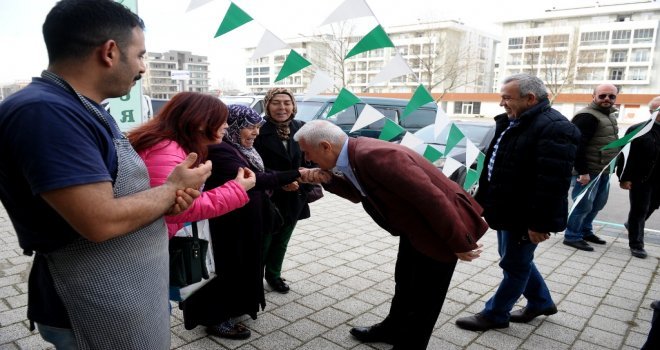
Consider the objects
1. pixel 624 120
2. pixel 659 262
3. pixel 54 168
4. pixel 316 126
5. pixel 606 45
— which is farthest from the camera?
pixel 606 45

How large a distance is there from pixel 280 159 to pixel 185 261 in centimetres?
148

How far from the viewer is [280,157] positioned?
3.33 m

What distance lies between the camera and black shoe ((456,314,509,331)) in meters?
2.99

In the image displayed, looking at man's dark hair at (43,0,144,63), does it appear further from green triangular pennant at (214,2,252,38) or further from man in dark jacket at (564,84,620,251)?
man in dark jacket at (564,84,620,251)

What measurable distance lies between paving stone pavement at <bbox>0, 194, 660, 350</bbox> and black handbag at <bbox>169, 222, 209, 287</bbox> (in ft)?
3.15

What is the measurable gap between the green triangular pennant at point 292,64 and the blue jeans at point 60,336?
2134 mm

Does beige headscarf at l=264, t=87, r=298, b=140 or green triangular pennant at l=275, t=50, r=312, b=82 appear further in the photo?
beige headscarf at l=264, t=87, r=298, b=140

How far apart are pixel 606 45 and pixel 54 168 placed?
250 ft

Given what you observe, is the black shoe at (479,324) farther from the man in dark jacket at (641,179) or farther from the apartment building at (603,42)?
the apartment building at (603,42)

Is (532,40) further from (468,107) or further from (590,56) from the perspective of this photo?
(468,107)

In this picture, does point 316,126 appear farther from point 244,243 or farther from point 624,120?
point 624,120

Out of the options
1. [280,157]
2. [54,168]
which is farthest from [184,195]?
[280,157]

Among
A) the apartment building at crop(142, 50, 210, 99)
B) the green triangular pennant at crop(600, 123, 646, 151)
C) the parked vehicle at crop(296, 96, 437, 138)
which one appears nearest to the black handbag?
the apartment building at crop(142, 50, 210, 99)

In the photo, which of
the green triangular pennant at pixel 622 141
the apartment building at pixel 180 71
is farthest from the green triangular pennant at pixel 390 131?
the green triangular pennant at pixel 622 141
